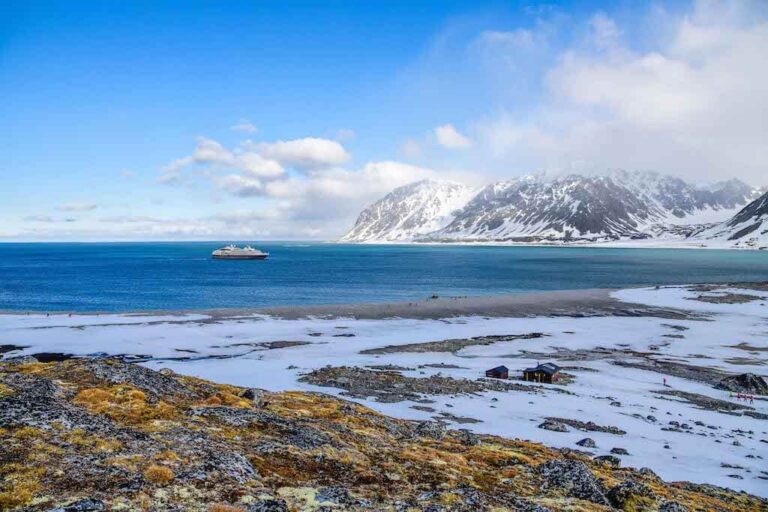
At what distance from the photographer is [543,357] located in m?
59.1

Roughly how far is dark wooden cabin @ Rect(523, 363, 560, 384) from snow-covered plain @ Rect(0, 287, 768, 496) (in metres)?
1.97

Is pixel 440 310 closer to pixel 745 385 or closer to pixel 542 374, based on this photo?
pixel 542 374

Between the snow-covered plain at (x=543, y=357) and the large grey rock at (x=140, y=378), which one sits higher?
the large grey rock at (x=140, y=378)

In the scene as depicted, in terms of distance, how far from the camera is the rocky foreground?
10.6 m

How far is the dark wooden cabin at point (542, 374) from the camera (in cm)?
4588

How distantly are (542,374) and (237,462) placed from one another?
39266 mm

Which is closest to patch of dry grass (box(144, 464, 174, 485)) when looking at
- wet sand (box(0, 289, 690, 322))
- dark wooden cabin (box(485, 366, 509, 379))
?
dark wooden cabin (box(485, 366, 509, 379))

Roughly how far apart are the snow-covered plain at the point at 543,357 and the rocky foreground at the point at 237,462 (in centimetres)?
1029

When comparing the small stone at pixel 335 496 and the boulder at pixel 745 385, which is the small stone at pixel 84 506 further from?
the boulder at pixel 745 385

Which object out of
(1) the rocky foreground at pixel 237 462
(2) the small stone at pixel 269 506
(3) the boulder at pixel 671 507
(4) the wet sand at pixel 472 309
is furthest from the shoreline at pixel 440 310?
(2) the small stone at pixel 269 506

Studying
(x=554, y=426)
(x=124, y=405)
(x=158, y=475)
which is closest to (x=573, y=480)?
(x=158, y=475)

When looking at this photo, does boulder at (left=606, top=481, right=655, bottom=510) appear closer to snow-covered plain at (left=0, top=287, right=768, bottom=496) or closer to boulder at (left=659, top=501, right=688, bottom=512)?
boulder at (left=659, top=501, right=688, bottom=512)

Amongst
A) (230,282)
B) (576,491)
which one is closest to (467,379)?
(576,491)

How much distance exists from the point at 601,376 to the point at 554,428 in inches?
871
